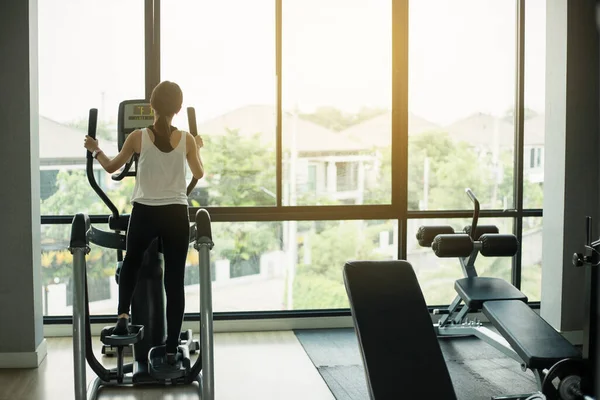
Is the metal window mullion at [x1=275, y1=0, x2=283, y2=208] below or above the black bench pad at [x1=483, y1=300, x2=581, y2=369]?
above

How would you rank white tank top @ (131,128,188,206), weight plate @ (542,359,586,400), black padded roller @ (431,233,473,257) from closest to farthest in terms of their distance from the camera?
1. weight plate @ (542,359,586,400)
2. white tank top @ (131,128,188,206)
3. black padded roller @ (431,233,473,257)

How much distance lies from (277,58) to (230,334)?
2063mm

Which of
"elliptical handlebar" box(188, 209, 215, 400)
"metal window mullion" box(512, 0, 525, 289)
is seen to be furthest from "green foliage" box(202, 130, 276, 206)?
"metal window mullion" box(512, 0, 525, 289)

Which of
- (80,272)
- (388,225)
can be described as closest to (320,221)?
(388,225)

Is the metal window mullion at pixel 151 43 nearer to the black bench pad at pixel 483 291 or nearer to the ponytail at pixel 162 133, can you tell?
the ponytail at pixel 162 133

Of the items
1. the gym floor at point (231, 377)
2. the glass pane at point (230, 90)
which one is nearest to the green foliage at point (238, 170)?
the glass pane at point (230, 90)

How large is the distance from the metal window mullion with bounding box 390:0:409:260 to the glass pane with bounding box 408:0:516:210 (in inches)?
3.2

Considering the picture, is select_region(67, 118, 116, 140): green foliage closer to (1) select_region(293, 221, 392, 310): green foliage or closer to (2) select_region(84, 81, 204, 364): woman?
(2) select_region(84, 81, 204, 364): woman

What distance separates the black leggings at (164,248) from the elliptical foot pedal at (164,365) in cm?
11

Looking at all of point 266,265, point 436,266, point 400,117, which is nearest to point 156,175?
point 266,265

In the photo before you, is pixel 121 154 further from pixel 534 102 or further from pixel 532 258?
pixel 532 258

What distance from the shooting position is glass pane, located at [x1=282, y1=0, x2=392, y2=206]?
207 inches

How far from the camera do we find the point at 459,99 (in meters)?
5.49

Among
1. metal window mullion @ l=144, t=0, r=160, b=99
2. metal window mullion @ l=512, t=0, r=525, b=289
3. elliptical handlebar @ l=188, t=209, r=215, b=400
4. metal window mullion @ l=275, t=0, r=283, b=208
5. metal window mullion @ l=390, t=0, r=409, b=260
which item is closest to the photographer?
elliptical handlebar @ l=188, t=209, r=215, b=400
